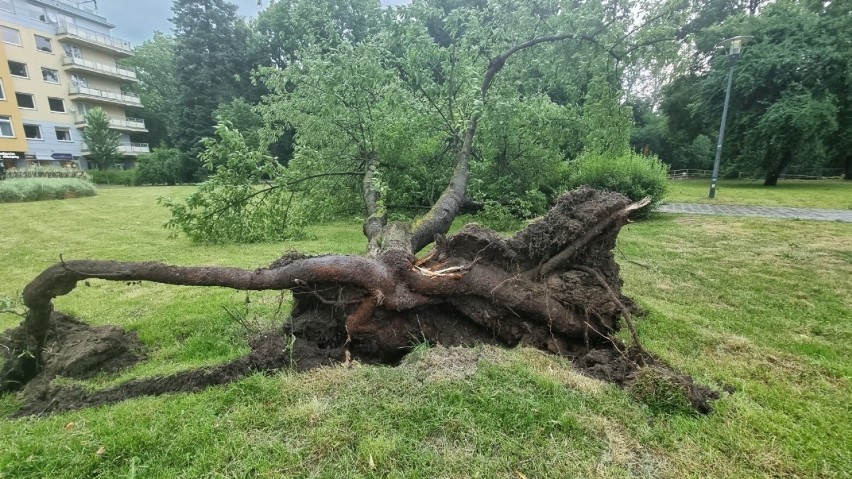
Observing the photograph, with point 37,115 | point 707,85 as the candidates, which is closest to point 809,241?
point 707,85

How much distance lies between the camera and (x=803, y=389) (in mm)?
2455

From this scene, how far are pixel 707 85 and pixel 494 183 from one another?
19.5 metres

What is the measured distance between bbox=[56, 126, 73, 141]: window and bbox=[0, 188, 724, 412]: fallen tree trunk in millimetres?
37770

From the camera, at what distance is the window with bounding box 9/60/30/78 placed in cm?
2706

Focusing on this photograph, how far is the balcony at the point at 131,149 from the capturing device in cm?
3156

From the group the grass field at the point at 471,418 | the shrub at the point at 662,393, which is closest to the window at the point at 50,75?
the grass field at the point at 471,418

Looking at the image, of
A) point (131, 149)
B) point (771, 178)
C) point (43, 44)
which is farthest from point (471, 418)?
point (131, 149)

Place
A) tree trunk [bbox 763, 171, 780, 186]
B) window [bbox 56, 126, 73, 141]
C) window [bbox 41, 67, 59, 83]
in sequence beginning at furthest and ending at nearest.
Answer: window [bbox 56, 126, 73, 141]
window [bbox 41, 67, 59, 83]
tree trunk [bbox 763, 171, 780, 186]

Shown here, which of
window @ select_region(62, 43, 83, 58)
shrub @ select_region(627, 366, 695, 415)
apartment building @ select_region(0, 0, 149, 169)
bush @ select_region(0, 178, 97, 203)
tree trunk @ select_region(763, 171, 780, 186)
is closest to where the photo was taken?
shrub @ select_region(627, 366, 695, 415)

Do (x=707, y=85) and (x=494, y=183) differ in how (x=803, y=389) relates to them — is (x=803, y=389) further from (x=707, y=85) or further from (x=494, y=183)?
(x=707, y=85)

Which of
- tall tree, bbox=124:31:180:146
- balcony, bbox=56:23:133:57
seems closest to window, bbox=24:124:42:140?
balcony, bbox=56:23:133:57

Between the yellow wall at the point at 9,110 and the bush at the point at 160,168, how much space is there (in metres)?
6.80

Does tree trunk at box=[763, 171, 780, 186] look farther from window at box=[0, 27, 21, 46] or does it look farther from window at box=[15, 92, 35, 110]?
window at box=[0, 27, 21, 46]

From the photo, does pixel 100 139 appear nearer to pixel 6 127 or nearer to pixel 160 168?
pixel 6 127
